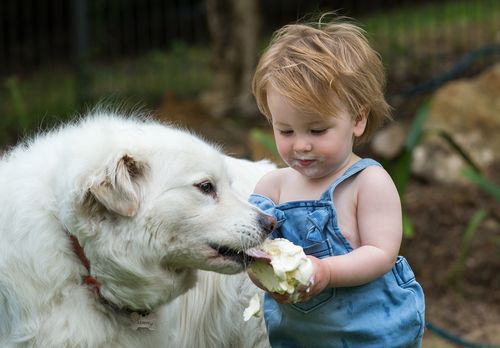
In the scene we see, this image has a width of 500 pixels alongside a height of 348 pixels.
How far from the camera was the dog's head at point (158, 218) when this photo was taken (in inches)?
146

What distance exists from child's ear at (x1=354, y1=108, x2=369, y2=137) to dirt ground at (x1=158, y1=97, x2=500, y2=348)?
9.56 ft

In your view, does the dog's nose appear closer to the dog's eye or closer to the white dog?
the white dog

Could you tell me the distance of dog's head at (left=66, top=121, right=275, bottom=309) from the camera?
3.70 m

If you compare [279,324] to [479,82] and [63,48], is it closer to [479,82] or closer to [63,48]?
[479,82]

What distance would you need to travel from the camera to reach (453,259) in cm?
741

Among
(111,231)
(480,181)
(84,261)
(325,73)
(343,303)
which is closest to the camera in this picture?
(325,73)

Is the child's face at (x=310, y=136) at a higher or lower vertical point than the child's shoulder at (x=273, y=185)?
higher

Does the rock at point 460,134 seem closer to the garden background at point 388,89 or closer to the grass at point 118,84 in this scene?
the garden background at point 388,89

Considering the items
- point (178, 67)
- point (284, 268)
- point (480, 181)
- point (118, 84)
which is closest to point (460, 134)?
point (480, 181)

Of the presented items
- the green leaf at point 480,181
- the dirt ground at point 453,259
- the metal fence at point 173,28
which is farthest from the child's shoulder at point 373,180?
the metal fence at point 173,28

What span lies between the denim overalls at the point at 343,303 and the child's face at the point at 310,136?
10 cm

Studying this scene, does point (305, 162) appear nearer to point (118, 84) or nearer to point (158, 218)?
point (158, 218)

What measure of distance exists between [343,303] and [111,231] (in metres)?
1.01

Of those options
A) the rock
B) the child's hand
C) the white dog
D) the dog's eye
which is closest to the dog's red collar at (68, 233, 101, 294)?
the white dog
